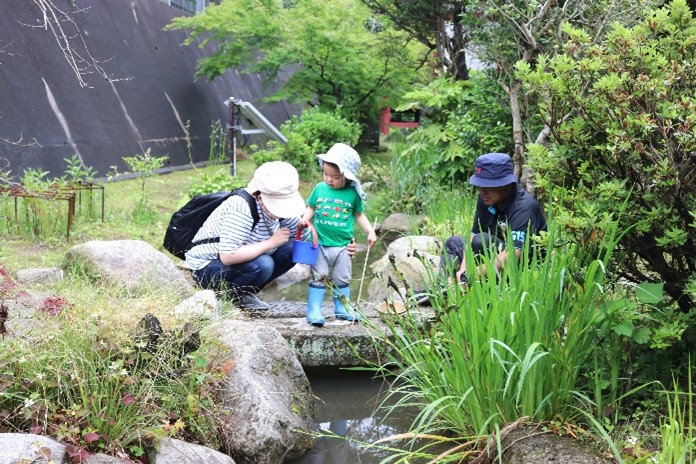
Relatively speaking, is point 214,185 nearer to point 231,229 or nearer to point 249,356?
point 231,229

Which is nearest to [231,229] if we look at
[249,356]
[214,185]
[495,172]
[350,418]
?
[249,356]

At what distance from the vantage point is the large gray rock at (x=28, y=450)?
272cm

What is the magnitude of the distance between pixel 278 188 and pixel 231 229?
436 mm

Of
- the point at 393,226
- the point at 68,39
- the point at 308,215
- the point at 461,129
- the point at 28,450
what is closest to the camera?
the point at 28,450

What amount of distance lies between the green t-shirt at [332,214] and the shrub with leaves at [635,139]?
2.01 metres

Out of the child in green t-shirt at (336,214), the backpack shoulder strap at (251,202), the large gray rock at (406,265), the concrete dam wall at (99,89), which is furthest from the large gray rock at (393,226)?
the backpack shoulder strap at (251,202)

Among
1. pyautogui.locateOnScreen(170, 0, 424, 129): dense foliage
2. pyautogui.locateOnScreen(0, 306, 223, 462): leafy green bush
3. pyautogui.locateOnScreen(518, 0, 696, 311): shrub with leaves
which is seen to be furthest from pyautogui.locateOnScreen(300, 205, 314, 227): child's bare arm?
pyautogui.locateOnScreen(170, 0, 424, 129): dense foliage

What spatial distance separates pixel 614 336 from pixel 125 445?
2111 mm

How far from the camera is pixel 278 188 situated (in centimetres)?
510

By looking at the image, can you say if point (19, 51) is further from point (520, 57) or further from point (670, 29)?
point (670, 29)

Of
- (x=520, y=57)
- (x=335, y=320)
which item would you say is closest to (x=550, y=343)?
(x=335, y=320)

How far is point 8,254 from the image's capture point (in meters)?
6.28

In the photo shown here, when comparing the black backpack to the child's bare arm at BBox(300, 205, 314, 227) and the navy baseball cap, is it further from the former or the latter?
the navy baseball cap

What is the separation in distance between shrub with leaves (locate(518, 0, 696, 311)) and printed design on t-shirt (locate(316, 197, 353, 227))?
2.00 meters
